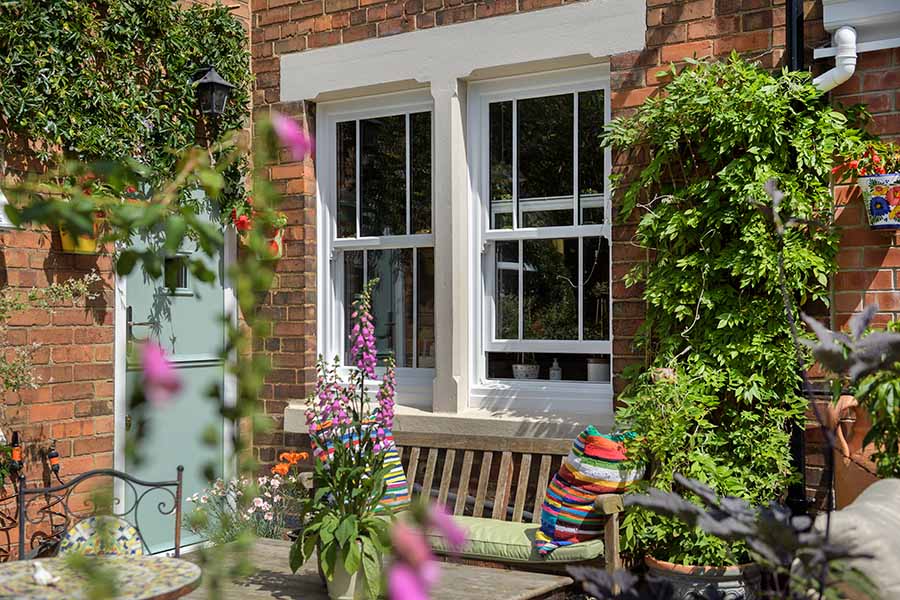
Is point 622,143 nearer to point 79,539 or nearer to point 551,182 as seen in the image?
point 551,182

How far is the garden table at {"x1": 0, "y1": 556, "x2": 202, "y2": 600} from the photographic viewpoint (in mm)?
2145

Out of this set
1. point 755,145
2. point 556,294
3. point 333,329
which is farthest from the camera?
point 333,329

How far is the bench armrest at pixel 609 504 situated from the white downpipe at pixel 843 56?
1890 millimetres

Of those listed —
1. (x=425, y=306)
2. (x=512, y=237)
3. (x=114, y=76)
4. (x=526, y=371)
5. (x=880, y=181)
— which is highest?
(x=114, y=76)

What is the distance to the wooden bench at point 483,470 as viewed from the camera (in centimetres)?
454

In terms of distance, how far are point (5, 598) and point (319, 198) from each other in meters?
3.66

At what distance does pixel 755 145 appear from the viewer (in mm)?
3988

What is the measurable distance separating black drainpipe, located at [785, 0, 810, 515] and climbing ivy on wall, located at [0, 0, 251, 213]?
261 cm

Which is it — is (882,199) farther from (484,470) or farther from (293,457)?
(293,457)

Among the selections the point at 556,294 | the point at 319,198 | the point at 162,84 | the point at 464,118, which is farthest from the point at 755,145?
the point at 162,84

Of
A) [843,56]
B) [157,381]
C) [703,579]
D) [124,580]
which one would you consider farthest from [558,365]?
[157,381]

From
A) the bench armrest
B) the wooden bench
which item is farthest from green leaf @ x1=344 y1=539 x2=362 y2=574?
the wooden bench

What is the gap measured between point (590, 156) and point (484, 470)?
1.64m

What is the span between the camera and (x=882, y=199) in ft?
12.4
